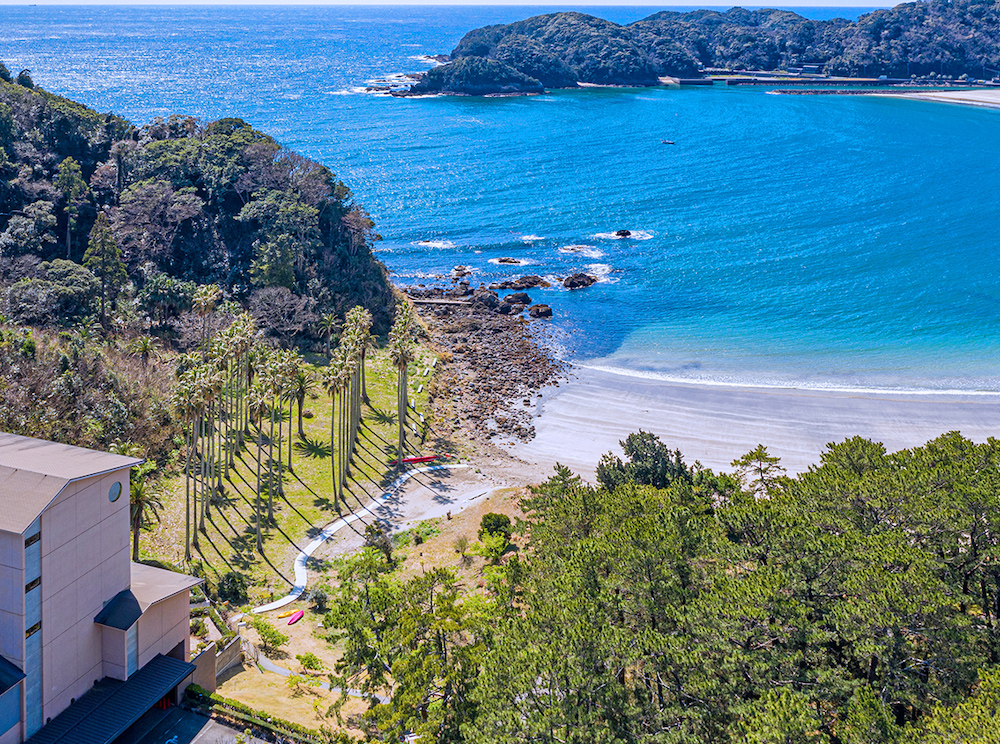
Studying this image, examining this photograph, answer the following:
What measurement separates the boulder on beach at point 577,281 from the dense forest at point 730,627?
216ft

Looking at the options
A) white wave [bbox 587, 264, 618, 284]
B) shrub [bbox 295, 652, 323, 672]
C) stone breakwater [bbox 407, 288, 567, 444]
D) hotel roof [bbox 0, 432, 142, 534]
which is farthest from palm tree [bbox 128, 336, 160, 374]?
white wave [bbox 587, 264, 618, 284]

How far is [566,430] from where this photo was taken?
232ft

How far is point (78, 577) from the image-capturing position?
32250 mm

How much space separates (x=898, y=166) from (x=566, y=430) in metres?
129

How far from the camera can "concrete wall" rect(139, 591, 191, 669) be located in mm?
34344

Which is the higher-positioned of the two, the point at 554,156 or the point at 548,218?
the point at 554,156

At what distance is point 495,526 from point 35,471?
95.6 ft

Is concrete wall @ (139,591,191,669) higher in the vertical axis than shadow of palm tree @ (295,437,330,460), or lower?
higher

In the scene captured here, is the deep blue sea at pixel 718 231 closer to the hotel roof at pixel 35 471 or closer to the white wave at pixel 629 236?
the white wave at pixel 629 236

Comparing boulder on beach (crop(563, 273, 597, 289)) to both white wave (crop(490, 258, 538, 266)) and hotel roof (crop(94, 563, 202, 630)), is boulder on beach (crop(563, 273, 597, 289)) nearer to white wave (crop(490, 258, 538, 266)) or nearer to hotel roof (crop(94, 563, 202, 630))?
white wave (crop(490, 258, 538, 266))

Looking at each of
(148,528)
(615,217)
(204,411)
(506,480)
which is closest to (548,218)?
(615,217)

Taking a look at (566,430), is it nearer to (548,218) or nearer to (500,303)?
(500,303)

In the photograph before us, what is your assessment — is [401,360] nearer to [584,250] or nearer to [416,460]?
[416,460]

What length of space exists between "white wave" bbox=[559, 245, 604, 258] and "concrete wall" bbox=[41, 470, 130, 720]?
89.8 metres
